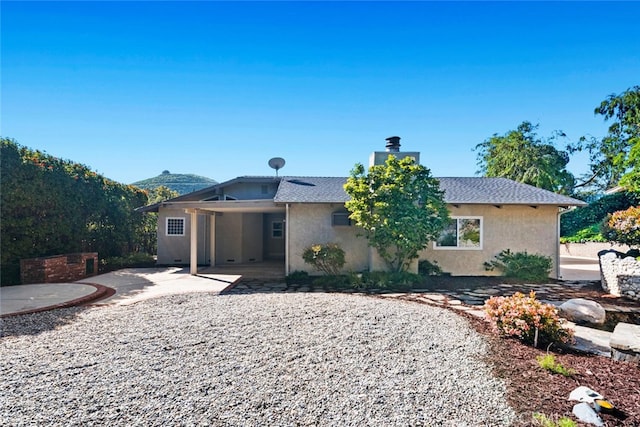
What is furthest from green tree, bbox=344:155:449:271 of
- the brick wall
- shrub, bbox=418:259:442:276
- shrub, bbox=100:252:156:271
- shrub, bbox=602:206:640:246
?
shrub, bbox=100:252:156:271

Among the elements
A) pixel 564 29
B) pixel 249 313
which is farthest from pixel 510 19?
pixel 249 313

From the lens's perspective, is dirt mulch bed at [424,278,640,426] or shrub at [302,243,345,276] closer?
dirt mulch bed at [424,278,640,426]

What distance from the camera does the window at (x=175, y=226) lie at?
14.7 metres

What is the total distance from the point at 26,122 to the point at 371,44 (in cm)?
1351

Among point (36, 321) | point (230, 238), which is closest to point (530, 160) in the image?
point (230, 238)

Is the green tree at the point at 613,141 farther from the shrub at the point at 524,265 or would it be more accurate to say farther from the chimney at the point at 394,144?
the chimney at the point at 394,144

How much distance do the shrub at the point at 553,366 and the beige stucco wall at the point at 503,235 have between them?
24.6 ft

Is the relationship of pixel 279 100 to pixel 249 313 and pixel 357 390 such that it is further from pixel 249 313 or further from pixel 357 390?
pixel 357 390

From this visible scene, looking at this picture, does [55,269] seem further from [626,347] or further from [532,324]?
[626,347]

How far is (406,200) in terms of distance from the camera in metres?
9.81

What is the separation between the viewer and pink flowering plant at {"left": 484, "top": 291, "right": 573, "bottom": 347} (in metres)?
4.63

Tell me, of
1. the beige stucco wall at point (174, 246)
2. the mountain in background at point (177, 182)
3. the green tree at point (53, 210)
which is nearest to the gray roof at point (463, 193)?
the beige stucco wall at point (174, 246)

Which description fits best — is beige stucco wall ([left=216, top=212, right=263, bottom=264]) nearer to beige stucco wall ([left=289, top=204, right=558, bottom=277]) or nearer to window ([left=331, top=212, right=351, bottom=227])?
beige stucco wall ([left=289, top=204, right=558, bottom=277])

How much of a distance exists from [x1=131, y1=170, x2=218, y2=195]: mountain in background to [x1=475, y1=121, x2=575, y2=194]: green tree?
49212 mm
